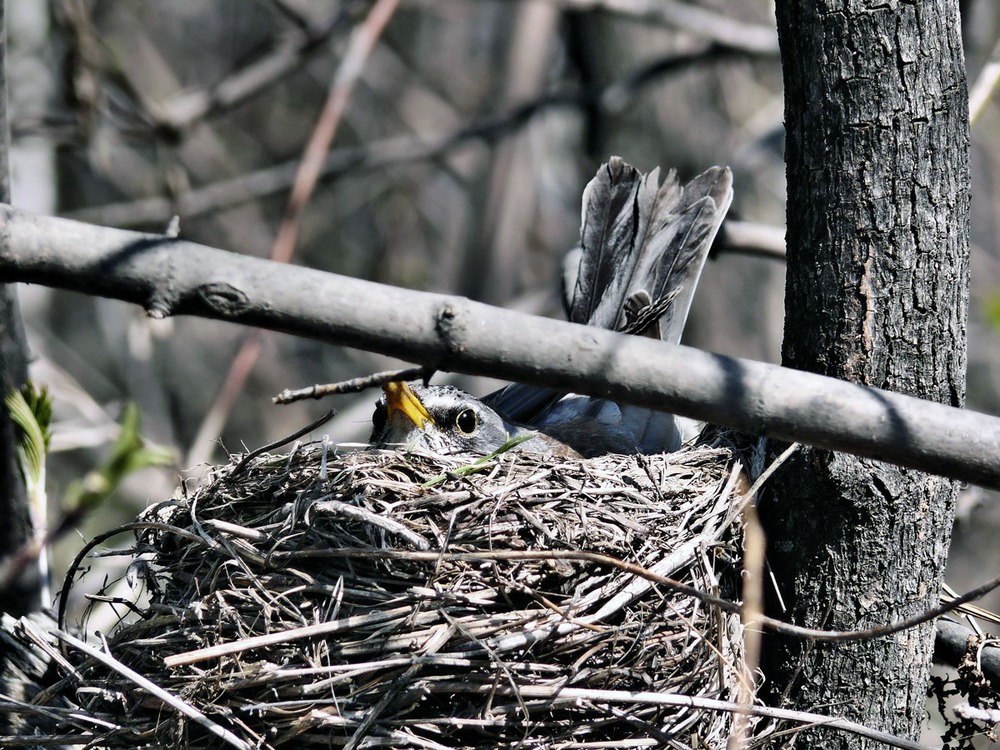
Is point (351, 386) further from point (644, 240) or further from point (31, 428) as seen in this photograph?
point (644, 240)

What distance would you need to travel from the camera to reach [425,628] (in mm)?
2197

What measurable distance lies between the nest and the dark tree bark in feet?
0.85

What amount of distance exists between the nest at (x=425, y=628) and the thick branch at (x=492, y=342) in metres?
0.56

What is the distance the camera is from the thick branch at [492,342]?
156 cm

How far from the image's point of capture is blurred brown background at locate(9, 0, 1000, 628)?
538 centimetres

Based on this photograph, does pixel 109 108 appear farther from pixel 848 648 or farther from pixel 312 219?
pixel 848 648

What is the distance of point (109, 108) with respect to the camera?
588cm

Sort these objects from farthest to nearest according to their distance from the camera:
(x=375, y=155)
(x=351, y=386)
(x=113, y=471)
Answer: (x=375, y=155)
(x=351, y=386)
(x=113, y=471)

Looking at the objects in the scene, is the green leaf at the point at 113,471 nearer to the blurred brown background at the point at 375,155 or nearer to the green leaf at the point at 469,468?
the green leaf at the point at 469,468

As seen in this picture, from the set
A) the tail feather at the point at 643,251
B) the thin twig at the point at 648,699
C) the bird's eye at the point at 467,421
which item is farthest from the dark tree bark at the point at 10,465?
the tail feather at the point at 643,251

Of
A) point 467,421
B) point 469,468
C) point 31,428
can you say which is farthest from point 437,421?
point 31,428

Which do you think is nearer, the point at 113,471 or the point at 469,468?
the point at 113,471

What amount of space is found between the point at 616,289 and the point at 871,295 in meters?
1.29

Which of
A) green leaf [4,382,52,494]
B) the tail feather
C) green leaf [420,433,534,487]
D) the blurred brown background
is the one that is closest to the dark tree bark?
green leaf [4,382,52,494]
